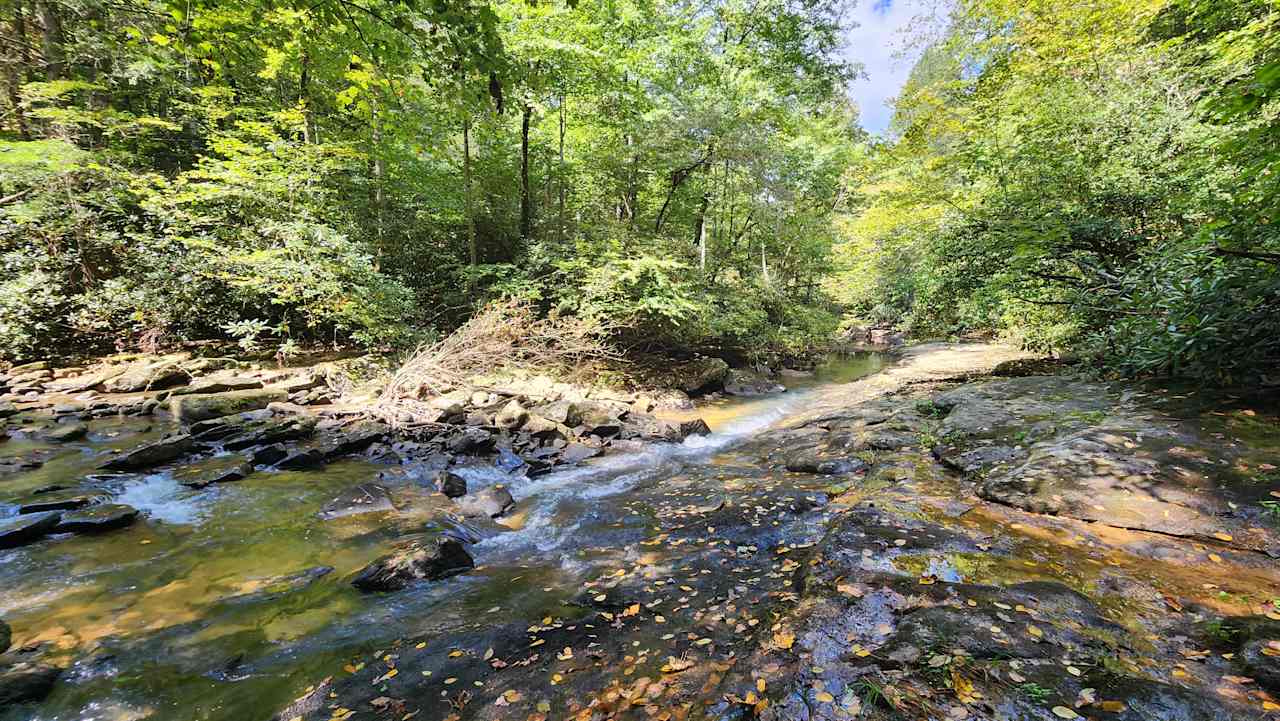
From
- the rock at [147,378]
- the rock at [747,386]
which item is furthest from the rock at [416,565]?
the rock at [747,386]

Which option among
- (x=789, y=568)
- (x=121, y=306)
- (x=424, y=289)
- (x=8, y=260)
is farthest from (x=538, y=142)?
(x=789, y=568)

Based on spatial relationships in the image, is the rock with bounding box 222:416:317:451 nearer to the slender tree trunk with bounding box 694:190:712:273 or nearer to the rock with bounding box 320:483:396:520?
the rock with bounding box 320:483:396:520

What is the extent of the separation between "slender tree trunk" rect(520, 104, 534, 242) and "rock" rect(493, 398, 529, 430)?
20.9 feet

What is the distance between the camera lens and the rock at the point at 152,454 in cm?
635

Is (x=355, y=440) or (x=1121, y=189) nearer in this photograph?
(x=355, y=440)

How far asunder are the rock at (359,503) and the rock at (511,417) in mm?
3098

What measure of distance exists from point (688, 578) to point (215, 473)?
650 cm

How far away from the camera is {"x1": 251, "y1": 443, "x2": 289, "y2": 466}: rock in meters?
6.94

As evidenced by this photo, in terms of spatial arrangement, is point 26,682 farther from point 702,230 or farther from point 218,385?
point 702,230

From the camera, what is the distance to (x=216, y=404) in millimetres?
8406

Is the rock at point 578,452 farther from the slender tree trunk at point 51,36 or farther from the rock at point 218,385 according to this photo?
the slender tree trunk at point 51,36

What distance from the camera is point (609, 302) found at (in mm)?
12406

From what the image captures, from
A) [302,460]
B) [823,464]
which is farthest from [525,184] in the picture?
[823,464]

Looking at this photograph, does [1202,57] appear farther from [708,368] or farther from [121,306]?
[121,306]
